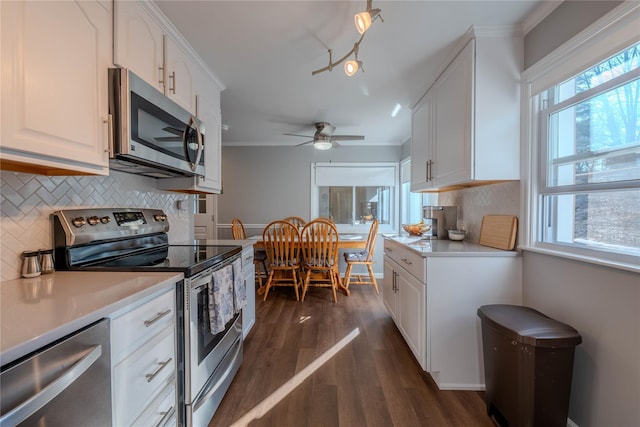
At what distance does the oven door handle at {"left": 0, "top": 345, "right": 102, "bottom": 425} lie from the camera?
0.56 m

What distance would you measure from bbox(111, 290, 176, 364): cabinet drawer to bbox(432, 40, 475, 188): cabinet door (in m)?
1.88

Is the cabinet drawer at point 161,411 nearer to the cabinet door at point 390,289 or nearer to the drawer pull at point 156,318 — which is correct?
the drawer pull at point 156,318

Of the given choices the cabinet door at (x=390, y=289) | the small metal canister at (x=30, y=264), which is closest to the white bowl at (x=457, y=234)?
the cabinet door at (x=390, y=289)

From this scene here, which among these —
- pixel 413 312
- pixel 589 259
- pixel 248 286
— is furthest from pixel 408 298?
pixel 248 286

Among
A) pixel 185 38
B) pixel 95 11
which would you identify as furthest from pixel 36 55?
pixel 185 38

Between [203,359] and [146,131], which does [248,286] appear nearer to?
[203,359]

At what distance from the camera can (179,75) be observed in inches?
70.7

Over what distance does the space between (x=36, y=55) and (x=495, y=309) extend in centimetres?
230

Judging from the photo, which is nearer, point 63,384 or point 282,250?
point 63,384

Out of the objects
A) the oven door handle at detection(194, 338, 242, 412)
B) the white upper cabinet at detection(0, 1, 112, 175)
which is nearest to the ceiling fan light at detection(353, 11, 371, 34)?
the white upper cabinet at detection(0, 1, 112, 175)

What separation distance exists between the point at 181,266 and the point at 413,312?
5.16 ft

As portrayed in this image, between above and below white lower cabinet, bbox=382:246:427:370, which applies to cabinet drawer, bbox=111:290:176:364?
above

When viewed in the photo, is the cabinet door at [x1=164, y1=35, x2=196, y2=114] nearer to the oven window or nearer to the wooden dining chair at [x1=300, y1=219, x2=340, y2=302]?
the oven window

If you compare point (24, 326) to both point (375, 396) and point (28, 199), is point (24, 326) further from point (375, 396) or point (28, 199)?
point (375, 396)
